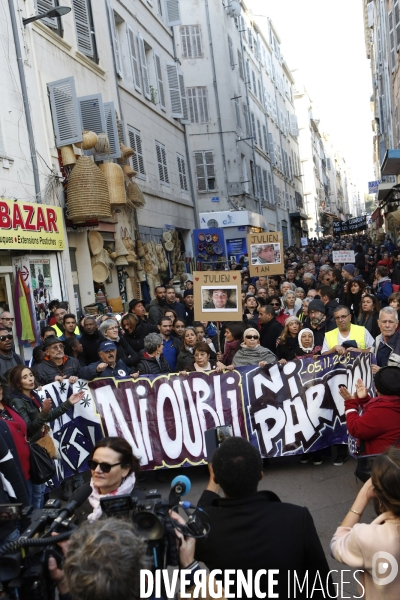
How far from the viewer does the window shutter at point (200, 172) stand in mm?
31172

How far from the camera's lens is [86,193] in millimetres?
12555

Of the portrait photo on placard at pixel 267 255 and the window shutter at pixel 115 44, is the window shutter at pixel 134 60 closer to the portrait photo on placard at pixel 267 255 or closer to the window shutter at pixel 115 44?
the window shutter at pixel 115 44

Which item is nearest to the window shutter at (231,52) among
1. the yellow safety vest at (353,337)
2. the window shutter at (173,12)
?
the window shutter at (173,12)

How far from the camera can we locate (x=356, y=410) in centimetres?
460

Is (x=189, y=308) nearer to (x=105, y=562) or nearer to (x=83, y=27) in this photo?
(x=83, y=27)

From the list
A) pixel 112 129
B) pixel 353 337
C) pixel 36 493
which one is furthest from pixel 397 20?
pixel 36 493

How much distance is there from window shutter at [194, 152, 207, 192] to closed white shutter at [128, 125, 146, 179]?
12271 millimetres

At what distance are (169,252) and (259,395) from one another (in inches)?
553

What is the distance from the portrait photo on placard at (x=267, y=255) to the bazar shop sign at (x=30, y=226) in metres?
3.80

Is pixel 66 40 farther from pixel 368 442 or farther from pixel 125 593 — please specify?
pixel 125 593

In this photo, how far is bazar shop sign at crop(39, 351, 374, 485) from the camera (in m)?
6.68

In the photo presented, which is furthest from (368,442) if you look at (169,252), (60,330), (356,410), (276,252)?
(169,252)

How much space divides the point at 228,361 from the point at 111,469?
14.9 feet

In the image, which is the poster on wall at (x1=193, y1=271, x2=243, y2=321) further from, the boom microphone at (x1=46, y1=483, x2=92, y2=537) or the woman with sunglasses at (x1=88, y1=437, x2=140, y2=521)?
the boom microphone at (x1=46, y1=483, x2=92, y2=537)
